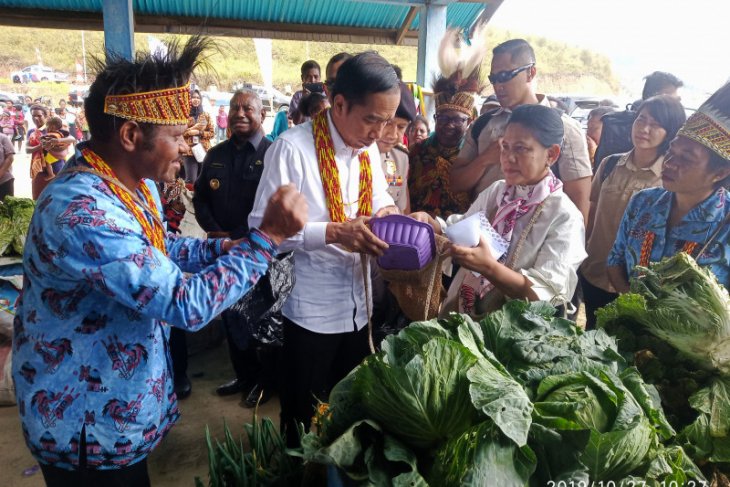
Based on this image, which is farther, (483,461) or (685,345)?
(685,345)

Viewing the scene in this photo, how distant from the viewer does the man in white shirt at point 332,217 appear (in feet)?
5.77

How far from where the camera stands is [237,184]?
124 inches

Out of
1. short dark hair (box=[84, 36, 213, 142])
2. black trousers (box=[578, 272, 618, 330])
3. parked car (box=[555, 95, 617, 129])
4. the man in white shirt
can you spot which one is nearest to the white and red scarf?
the man in white shirt

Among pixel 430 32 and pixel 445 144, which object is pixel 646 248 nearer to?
pixel 445 144


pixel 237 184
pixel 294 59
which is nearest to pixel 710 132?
pixel 237 184

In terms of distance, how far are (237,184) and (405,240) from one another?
184cm

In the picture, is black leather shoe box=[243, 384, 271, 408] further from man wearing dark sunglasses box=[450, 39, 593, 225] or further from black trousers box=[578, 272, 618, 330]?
black trousers box=[578, 272, 618, 330]

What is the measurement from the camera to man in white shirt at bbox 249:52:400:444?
1758mm

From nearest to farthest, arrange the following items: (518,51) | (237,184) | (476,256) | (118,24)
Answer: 1. (476,256)
2. (518,51)
3. (237,184)
4. (118,24)

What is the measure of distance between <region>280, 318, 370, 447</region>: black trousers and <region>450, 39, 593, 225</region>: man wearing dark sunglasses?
1122mm

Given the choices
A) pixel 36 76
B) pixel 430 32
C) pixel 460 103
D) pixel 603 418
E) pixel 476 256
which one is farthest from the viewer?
pixel 36 76

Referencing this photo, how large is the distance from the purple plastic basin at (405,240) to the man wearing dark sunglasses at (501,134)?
3.46 feet

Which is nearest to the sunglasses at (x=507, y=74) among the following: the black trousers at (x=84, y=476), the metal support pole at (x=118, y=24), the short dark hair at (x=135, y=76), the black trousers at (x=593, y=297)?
the black trousers at (x=593, y=297)

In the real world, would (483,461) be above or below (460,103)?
below
